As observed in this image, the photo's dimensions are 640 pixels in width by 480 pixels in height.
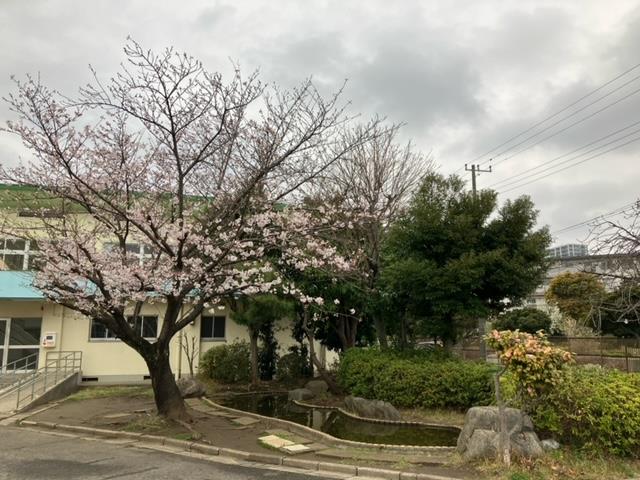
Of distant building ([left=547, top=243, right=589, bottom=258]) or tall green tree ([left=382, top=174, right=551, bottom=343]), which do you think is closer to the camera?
distant building ([left=547, top=243, right=589, bottom=258])

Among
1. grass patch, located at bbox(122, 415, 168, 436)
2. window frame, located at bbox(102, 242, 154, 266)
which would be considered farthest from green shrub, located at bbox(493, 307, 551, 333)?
grass patch, located at bbox(122, 415, 168, 436)

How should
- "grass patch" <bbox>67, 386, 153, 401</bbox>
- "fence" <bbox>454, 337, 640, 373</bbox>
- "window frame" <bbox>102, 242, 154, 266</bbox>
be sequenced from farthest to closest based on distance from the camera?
1. "fence" <bbox>454, 337, 640, 373</bbox>
2. "grass patch" <bbox>67, 386, 153, 401</bbox>
3. "window frame" <bbox>102, 242, 154, 266</bbox>

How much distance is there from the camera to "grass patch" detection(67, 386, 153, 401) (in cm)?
1548

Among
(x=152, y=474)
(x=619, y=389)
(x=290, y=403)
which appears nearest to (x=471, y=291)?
(x=619, y=389)

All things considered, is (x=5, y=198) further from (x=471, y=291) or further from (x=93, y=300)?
(x=471, y=291)

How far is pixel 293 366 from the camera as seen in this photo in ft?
61.7

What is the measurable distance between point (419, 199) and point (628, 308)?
21.8 feet

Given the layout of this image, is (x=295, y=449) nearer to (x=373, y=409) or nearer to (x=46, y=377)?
(x=373, y=409)

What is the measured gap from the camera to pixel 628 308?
23.6 ft

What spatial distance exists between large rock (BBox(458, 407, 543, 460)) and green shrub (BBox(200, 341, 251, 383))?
11366 millimetres

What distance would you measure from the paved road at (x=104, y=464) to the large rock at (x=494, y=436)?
2.46m

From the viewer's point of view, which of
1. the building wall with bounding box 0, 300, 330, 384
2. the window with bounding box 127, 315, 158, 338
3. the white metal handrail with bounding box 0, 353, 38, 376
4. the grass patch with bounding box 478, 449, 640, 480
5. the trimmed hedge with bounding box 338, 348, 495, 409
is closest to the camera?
the grass patch with bounding box 478, 449, 640, 480

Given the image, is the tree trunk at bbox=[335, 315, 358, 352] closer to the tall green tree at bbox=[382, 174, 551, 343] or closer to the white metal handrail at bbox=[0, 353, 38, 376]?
the tall green tree at bbox=[382, 174, 551, 343]

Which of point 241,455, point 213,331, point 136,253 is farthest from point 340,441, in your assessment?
point 213,331
